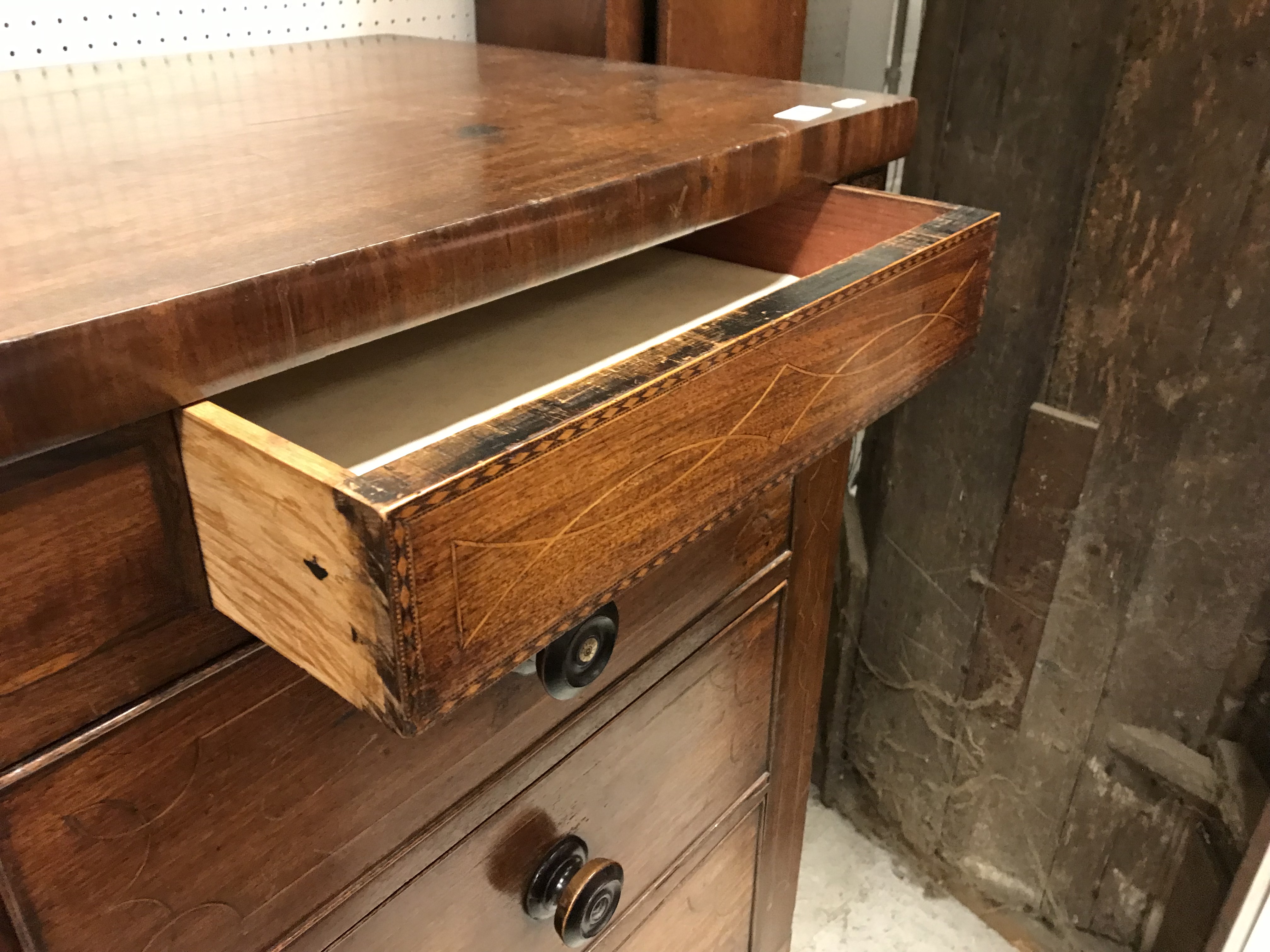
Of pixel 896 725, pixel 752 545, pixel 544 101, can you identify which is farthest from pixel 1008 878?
pixel 544 101

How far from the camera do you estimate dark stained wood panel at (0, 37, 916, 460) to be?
1.17 ft

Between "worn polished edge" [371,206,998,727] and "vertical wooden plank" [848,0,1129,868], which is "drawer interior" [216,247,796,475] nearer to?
"worn polished edge" [371,206,998,727]

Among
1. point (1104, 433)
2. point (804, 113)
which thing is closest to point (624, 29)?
point (804, 113)

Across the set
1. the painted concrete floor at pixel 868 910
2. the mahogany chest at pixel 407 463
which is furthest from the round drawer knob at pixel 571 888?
the painted concrete floor at pixel 868 910

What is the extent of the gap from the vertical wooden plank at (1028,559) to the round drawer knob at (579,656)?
2.15 feet

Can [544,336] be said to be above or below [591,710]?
above

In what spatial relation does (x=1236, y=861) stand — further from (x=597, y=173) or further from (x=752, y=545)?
(x=597, y=173)

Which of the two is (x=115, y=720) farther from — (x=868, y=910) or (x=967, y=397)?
(x=868, y=910)

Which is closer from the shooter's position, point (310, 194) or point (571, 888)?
point (310, 194)

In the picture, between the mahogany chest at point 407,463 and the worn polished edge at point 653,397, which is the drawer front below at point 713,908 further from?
the worn polished edge at point 653,397

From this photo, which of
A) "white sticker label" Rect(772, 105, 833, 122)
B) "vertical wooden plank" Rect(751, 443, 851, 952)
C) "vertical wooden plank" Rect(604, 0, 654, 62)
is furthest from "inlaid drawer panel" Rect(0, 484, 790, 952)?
"vertical wooden plank" Rect(604, 0, 654, 62)

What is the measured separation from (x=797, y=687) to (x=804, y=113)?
49 centimetres

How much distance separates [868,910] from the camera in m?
1.41

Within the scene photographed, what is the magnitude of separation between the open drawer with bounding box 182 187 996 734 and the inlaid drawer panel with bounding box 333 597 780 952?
0.76 feet
